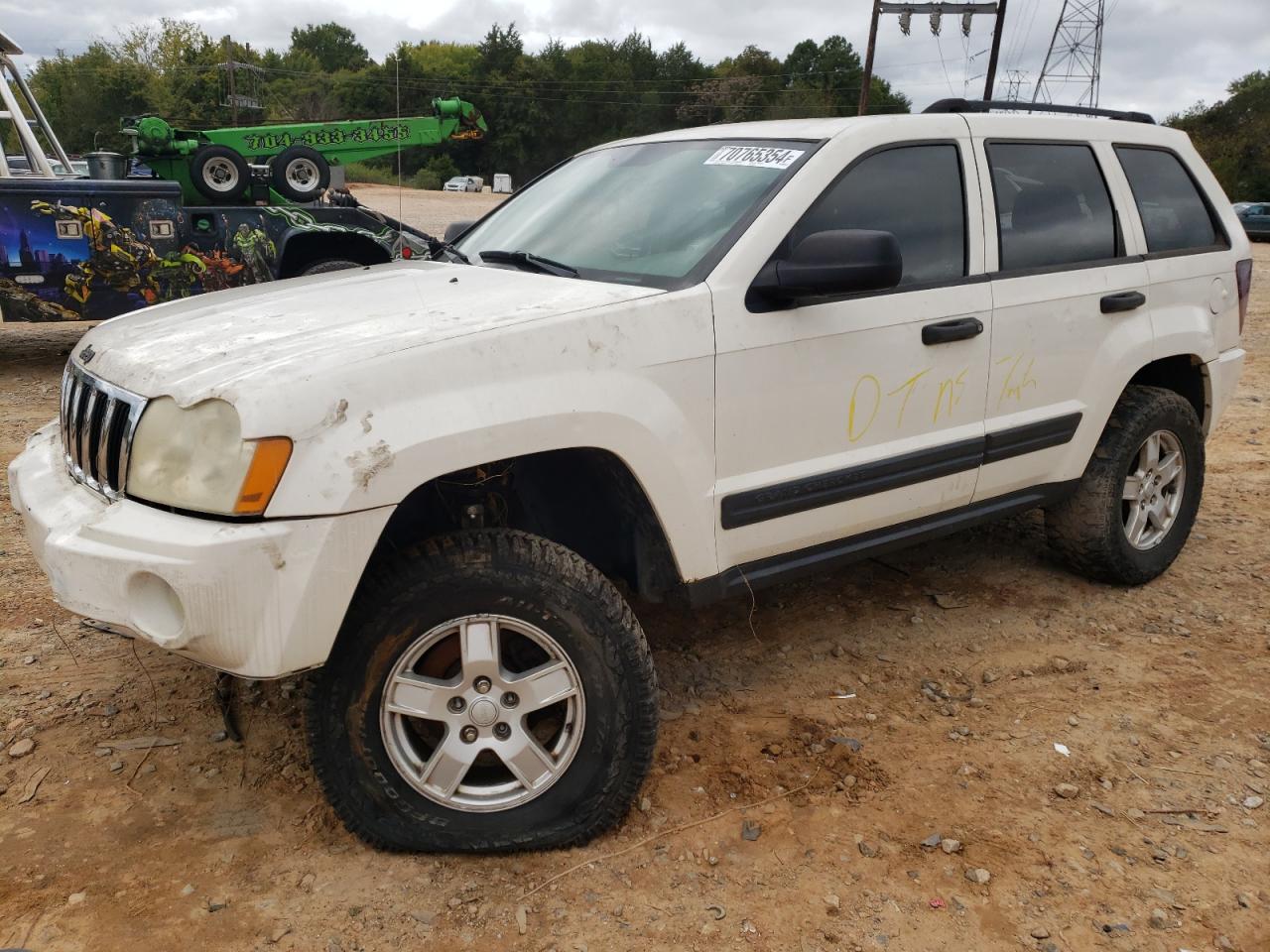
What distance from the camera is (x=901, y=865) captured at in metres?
2.58

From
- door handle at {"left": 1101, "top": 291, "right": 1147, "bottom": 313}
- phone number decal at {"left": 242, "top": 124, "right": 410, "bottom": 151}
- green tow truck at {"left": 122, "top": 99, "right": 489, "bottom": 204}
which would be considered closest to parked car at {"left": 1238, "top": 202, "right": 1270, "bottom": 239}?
green tow truck at {"left": 122, "top": 99, "right": 489, "bottom": 204}

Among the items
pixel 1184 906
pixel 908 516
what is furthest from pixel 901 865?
pixel 908 516

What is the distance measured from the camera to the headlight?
6.99 ft

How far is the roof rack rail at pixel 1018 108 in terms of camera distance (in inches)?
146

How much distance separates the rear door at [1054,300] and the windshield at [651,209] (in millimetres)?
910

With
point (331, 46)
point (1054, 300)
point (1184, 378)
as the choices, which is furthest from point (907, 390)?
point (331, 46)

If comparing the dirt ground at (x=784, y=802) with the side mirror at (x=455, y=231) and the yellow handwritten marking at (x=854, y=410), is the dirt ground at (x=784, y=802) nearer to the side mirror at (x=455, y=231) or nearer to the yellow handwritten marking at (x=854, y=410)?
the yellow handwritten marking at (x=854, y=410)

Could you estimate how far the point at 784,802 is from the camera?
283 centimetres

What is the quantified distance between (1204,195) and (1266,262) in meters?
19.4

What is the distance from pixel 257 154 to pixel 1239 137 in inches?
1794

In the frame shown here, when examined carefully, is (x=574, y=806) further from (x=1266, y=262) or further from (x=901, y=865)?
(x=1266, y=262)

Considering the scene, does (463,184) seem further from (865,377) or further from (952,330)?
(865,377)

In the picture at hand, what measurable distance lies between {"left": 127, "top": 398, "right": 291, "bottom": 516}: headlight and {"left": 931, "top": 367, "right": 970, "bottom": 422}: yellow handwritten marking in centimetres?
208

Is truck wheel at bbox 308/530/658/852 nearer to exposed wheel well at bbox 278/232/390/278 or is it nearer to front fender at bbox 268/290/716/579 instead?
→ front fender at bbox 268/290/716/579
